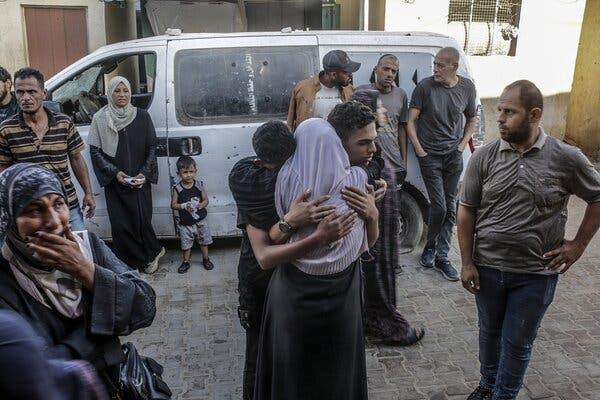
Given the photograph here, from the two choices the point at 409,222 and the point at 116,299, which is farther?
the point at 409,222

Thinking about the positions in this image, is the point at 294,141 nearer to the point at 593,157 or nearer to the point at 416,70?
the point at 416,70

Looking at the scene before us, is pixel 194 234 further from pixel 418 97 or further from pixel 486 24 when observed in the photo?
pixel 486 24

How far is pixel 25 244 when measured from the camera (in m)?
1.83

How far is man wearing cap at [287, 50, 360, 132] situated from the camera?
4.83 meters

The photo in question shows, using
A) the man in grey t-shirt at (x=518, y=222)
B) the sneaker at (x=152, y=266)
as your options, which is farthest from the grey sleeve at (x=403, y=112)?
the sneaker at (x=152, y=266)

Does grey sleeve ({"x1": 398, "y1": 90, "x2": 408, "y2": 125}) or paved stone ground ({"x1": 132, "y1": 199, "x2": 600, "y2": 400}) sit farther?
grey sleeve ({"x1": 398, "y1": 90, "x2": 408, "y2": 125})

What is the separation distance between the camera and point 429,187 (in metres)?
5.43

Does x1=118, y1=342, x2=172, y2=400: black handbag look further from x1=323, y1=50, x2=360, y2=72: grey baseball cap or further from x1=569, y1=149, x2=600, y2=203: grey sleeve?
x1=323, y1=50, x2=360, y2=72: grey baseball cap

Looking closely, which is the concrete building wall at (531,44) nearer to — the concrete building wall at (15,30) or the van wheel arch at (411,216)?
the van wheel arch at (411,216)

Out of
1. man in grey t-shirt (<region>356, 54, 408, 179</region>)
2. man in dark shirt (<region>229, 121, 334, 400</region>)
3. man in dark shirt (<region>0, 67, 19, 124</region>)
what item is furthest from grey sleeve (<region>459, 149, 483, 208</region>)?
man in dark shirt (<region>0, 67, 19, 124</region>)

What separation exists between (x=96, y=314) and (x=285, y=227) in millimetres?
883

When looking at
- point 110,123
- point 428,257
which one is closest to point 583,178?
point 428,257

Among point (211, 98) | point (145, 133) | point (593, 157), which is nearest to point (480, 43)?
point (593, 157)

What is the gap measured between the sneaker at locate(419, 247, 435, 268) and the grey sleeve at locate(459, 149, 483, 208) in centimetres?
252
